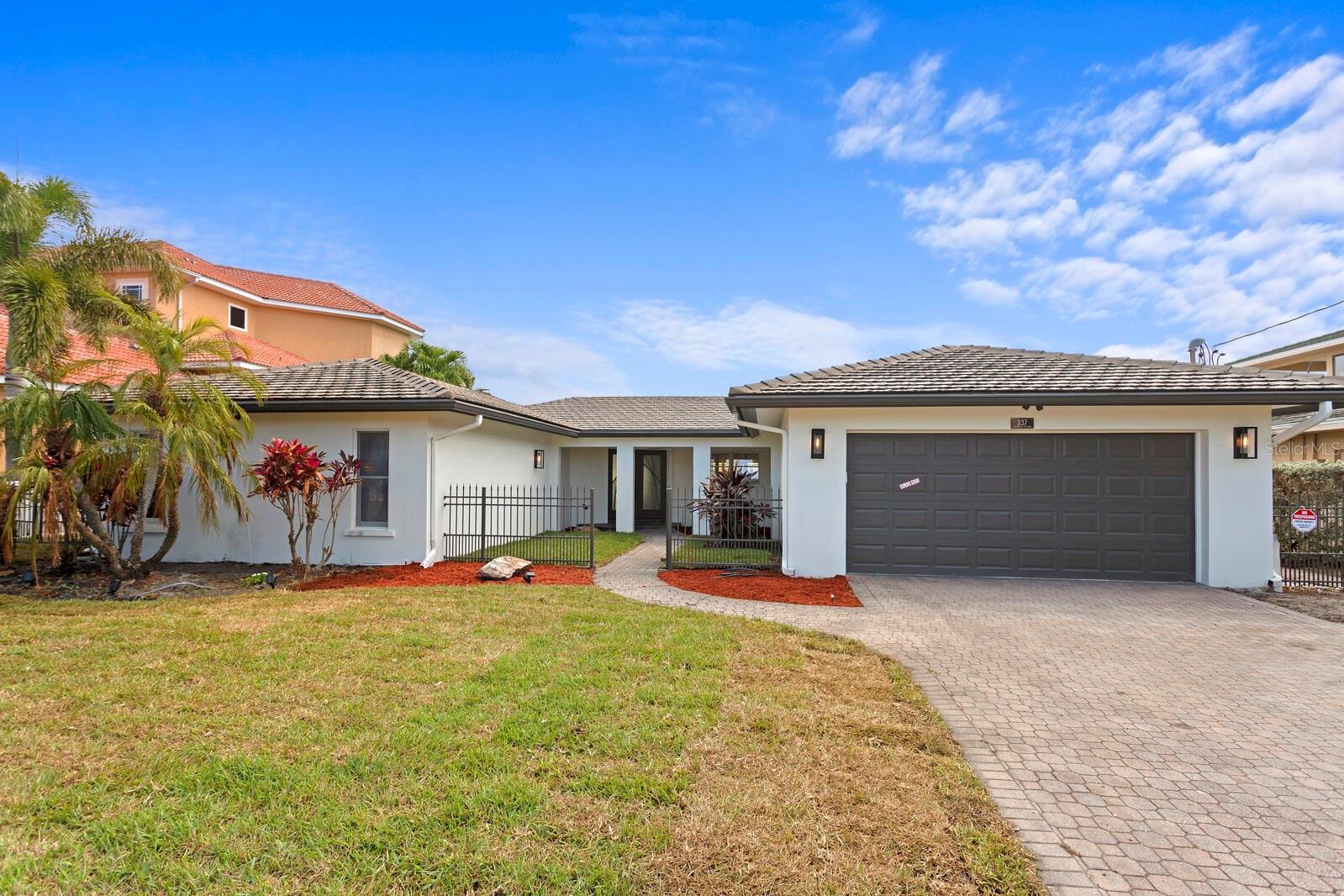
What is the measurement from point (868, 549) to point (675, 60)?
10.7m

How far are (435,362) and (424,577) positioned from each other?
41.1 ft

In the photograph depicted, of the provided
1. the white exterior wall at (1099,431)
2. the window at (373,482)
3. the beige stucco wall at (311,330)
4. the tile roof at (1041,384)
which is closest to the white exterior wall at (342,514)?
the window at (373,482)

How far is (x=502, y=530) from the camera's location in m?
13.7

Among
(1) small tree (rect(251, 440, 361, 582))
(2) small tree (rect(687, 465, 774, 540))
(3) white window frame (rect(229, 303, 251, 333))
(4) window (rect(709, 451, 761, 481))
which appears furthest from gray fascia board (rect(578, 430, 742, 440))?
(3) white window frame (rect(229, 303, 251, 333))

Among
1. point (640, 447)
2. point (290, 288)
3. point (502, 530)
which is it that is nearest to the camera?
point (502, 530)

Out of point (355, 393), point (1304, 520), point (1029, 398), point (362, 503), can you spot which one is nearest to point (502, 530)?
point (362, 503)

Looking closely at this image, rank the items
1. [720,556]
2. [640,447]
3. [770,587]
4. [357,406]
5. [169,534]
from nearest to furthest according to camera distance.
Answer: [169,534] → [770,587] → [357,406] → [720,556] → [640,447]

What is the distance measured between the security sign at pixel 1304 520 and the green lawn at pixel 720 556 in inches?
317

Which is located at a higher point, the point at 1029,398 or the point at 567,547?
the point at 1029,398

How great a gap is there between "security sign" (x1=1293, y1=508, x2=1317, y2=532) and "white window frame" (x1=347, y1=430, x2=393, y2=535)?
1467 centimetres

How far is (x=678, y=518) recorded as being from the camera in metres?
19.5

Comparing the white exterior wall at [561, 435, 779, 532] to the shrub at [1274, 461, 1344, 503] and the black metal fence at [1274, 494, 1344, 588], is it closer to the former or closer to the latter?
the black metal fence at [1274, 494, 1344, 588]

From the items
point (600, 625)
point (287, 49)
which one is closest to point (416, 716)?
point (600, 625)

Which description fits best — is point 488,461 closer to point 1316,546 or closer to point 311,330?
point 311,330
